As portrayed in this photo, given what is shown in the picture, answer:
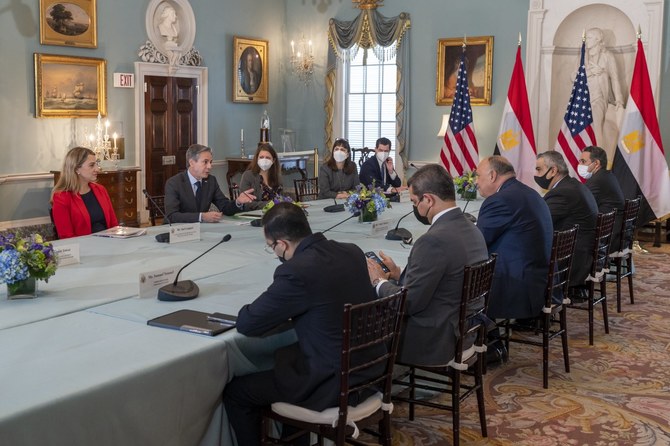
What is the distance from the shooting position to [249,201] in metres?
6.34

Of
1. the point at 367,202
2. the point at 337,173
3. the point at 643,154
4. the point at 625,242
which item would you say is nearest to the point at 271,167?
the point at 337,173

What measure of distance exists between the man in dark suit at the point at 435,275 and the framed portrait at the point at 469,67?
25.0 ft

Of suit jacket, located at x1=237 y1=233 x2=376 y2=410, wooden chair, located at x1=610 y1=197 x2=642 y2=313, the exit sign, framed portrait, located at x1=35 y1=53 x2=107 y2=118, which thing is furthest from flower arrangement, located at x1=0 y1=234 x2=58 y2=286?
the exit sign

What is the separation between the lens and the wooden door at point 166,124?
10.7 m

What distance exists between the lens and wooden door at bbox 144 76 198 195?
1074cm

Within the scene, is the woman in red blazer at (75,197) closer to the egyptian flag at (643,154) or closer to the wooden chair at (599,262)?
the wooden chair at (599,262)

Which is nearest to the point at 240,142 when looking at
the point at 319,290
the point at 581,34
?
the point at 581,34

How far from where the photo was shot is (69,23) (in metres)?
9.50

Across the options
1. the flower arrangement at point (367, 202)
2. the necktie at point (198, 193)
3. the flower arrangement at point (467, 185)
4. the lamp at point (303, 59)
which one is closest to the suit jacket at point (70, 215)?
the necktie at point (198, 193)

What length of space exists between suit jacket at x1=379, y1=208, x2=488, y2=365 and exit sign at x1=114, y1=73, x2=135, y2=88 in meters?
7.41

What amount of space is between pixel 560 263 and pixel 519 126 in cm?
548

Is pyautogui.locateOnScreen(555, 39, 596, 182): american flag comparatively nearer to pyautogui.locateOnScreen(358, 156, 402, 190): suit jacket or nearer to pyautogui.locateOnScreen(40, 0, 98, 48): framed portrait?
pyautogui.locateOnScreen(358, 156, 402, 190): suit jacket

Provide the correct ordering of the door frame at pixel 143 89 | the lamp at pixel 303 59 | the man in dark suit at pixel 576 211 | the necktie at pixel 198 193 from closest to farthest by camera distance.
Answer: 1. the man in dark suit at pixel 576 211
2. the necktie at pixel 198 193
3. the door frame at pixel 143 89
4. the lamp at pixel 303 59

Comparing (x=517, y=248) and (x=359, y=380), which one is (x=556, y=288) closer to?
(x=517, y=248)
